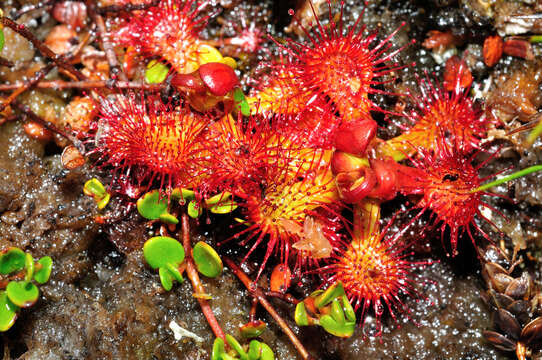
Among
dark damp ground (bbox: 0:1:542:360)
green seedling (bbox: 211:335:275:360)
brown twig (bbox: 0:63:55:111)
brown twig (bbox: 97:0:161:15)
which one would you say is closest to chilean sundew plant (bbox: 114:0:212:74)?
brown twig (bbox: 97:0:161:15)

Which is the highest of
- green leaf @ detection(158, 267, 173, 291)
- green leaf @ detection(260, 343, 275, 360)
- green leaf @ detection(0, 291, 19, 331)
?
green leaf @ detection(158, 267, 173, 291)

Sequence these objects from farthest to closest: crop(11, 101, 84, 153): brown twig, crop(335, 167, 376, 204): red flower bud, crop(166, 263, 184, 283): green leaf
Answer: crop(11, 101, 84, 153): brown twig < crop(166, 263, 184, 283): green leaf < crop(335, 167, 376, 204): red flower bud

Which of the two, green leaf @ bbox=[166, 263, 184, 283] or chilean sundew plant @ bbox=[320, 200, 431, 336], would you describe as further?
chilean sundew plant @ bbox=[320, 200, 431, 336]

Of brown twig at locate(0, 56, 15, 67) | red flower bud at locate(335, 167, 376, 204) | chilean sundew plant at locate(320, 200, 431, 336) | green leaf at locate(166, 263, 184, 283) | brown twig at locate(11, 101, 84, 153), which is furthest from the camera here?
brown twig at locate(0, 56, 15, 67)

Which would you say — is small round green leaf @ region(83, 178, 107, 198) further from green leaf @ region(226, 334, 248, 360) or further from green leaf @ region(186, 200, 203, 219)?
green leaf @ region(226, 334, 248, 360)

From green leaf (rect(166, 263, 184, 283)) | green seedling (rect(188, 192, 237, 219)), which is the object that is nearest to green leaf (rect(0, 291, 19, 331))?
green leaf (rect(166, 263, 184, 283))

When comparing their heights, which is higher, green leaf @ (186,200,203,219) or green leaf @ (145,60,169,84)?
green leaf @ (145,60,169,84)

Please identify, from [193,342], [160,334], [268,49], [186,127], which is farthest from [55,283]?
[268,49]
